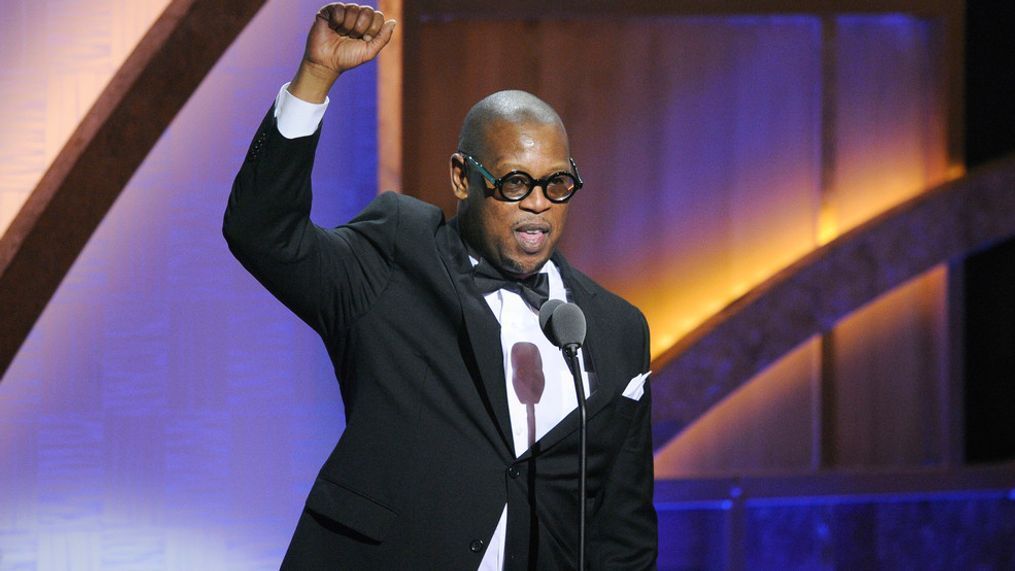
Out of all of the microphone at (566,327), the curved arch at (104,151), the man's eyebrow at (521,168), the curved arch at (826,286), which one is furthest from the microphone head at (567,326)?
the curved arch at (826,286)

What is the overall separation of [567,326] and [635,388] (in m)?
0.45

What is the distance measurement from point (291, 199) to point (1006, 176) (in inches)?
132

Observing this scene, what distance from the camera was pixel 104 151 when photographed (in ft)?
10.9

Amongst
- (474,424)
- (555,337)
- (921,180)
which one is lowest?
(474,424)

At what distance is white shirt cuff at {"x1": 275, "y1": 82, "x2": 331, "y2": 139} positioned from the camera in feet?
6.32

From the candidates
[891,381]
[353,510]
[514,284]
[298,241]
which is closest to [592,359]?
[514,284]

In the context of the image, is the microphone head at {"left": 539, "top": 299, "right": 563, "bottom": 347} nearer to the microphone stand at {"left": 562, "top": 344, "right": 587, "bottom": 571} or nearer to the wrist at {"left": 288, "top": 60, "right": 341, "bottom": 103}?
the microphone stand at {"left": 562, "top": 344, "right": 587, "bottom": 571}

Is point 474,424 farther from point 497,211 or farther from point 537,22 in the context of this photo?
point 537,22

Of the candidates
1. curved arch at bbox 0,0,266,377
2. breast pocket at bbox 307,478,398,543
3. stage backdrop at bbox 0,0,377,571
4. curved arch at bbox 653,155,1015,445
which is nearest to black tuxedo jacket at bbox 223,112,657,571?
breast pocket at bbox 307,478,398,543

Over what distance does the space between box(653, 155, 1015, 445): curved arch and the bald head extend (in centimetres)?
199

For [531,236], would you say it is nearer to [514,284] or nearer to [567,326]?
[514,284]

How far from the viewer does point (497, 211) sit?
89.7 inches

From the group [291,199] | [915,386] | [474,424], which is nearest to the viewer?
[291,199]

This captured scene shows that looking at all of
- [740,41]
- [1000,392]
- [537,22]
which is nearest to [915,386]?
[1000,392]
